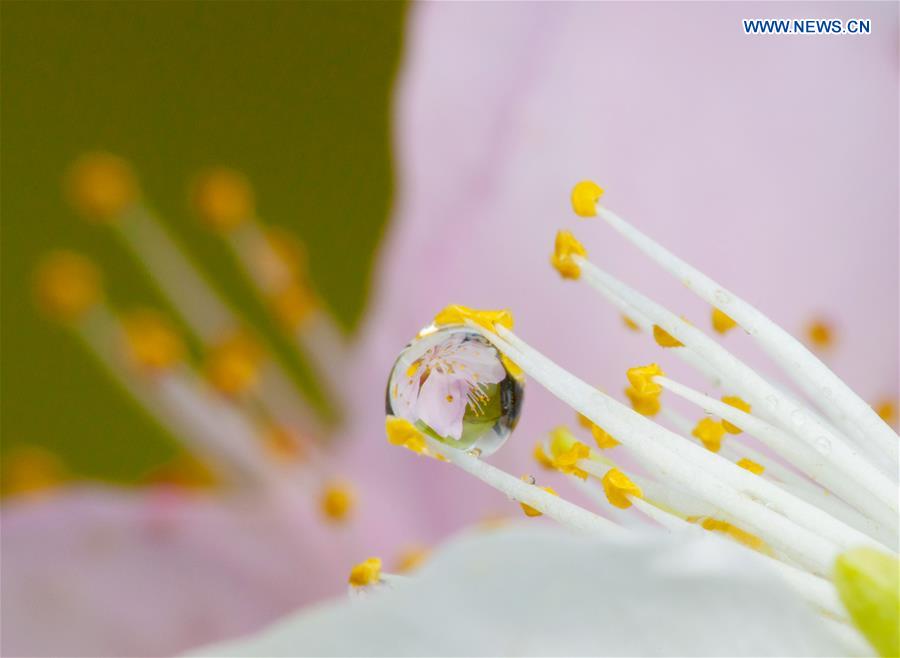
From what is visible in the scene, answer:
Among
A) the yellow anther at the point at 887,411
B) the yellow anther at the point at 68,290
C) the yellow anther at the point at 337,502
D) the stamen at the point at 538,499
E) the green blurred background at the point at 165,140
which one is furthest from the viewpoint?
the green blurred background at the point at 165,140

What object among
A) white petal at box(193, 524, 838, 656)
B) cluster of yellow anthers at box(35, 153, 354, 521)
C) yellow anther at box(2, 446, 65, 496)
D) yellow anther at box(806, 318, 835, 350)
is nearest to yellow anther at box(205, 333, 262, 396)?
cluster of yellow anthers at box(35, 153, 354, 521)

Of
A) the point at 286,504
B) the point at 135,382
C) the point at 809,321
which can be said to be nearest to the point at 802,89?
the point at 809,321

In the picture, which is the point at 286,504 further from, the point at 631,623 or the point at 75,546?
the point at 631,623

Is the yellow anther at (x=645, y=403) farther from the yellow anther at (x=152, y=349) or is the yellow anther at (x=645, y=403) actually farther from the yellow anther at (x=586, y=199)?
the yellow anther at (x=152, y=349)

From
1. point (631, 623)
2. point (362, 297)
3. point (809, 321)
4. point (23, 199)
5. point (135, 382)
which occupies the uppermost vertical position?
point (23, 199)

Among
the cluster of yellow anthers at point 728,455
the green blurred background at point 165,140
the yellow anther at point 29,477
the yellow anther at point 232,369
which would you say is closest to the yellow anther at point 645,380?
the cluster of yellow anthers at point 728,455

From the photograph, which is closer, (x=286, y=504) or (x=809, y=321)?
(x=809, y=321)

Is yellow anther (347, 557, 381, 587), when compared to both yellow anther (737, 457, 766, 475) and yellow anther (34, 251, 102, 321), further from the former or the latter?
yellow anther (34, 251, 102, 321)
